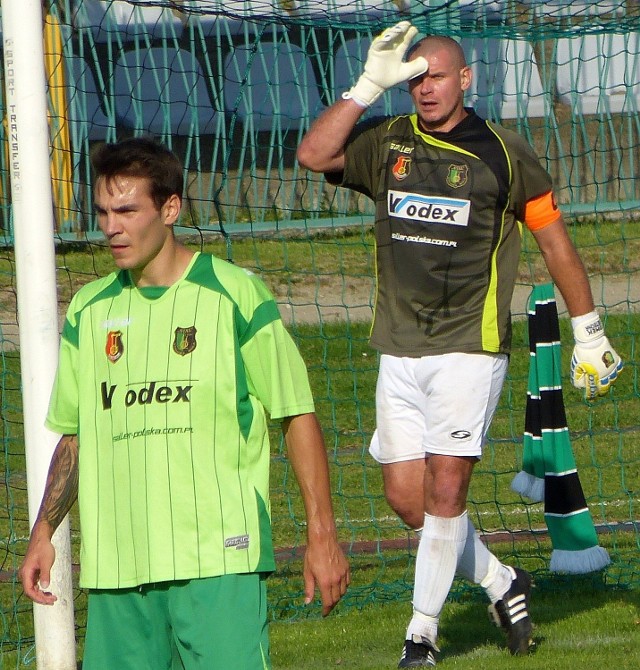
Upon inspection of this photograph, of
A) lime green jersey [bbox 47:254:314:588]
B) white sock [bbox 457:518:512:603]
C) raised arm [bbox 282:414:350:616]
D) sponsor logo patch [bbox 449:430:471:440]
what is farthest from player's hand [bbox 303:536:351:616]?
white sock [bbox 457:518:512:603]

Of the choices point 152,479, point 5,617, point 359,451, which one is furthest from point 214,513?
point 359,451

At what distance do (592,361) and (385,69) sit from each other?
4.48 feet

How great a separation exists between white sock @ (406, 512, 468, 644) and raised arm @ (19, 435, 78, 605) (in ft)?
6.21

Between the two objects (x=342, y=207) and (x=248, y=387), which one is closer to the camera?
(x=248, y=387)

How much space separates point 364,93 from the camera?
16.5 ft

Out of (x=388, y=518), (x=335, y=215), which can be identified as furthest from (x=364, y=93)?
(x=335, y=215)

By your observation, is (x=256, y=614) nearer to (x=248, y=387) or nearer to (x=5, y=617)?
(x=248, y=387)

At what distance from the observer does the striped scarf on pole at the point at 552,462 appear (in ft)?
19.2

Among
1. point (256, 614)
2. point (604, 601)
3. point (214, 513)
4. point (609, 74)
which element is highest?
point (609, 74)

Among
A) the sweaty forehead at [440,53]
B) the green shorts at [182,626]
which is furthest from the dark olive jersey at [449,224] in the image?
the green shorts at [182,626]

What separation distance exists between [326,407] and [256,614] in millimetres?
6934

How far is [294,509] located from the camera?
8.05m

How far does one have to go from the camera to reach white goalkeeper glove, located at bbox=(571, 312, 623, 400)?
514 cm

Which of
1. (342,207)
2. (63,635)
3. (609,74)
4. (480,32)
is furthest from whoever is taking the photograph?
(609,74)
